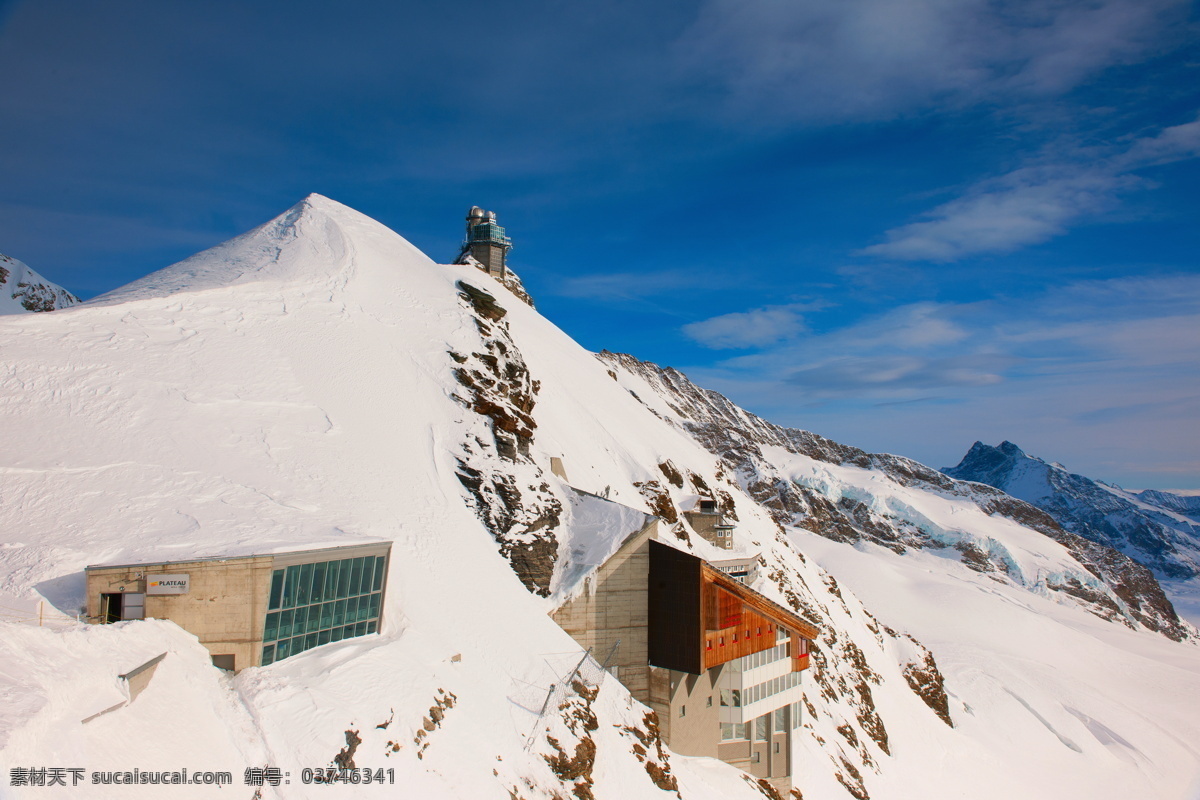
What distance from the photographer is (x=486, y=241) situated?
3469 inches

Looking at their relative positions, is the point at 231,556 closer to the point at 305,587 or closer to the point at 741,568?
the point at 305,587

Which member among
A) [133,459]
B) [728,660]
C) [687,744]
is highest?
[133,459]

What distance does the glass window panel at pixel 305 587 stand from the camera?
1947 centimetres

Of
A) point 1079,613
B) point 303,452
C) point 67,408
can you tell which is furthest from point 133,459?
point 1079,613

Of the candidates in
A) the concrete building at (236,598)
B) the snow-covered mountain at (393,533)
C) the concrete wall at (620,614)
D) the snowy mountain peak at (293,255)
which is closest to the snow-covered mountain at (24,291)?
the snowy mountain peak at (293,255)

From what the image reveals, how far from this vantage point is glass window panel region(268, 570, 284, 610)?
61.4ft

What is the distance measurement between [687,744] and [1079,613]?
476ft

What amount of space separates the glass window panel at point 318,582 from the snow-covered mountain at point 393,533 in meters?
1.57

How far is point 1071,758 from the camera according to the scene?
61.4m

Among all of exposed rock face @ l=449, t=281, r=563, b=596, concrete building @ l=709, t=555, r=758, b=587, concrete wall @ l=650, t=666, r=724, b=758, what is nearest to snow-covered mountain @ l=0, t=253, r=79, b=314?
exposed rock face @ l=449, t=281, r=563, b=596

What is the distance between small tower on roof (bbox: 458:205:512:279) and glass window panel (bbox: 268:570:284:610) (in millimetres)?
72509

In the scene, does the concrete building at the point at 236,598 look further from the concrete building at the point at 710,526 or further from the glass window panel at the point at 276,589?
the concrete building at the point at 710,526

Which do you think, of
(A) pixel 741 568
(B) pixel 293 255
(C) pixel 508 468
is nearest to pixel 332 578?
(C) pixel 508 468

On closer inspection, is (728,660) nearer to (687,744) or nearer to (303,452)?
(687,744)
